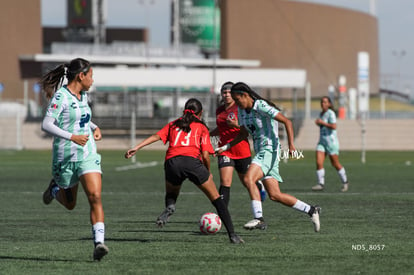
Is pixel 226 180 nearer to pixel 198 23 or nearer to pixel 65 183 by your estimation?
pixel 65 183

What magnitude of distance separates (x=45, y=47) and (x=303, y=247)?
105435 millimetres

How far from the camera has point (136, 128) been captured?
58.3 m

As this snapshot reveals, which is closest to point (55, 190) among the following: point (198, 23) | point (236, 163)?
point (236, 163)

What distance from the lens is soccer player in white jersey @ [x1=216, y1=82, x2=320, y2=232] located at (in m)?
12.9

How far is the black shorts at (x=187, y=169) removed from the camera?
12.4 m

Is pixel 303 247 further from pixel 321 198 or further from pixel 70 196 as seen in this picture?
pixel 321 198

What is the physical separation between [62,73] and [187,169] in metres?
2.35

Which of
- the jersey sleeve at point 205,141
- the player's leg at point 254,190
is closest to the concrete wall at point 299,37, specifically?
the player's leg at point 254,190

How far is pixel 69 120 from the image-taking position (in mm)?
10508

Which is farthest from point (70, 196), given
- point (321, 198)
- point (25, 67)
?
point (25, 67)

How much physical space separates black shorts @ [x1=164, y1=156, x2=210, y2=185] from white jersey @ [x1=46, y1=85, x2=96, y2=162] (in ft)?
7.01

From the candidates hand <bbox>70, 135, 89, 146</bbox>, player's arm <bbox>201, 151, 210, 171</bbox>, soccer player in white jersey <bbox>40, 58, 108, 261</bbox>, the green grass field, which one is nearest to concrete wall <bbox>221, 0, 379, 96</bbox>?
the green grass field

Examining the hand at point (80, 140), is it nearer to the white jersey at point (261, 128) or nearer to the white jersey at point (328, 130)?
the white jersey at point (261, 128)

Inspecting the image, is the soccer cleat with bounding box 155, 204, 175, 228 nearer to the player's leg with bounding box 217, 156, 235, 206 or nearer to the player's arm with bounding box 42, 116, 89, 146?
the player's leg with bounding box 217, 156, 235, 206
